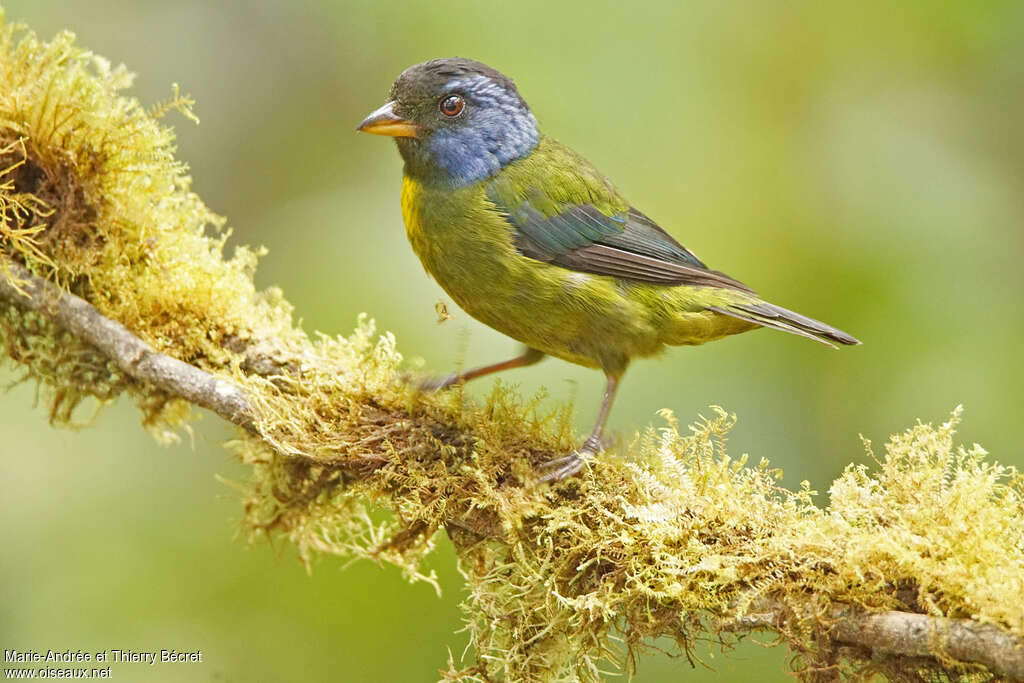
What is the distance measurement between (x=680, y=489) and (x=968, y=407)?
1744 mm

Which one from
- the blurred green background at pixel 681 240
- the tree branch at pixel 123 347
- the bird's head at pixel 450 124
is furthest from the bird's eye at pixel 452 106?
the tree branch at pixel 123 347

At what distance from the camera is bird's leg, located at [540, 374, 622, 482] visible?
2410mm

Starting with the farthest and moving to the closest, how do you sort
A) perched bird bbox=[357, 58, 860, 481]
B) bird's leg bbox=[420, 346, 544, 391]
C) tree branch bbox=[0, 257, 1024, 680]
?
bird's leg bbox=[420, 346, 544, 391] → perched bird bbox=[357, 58, 860, 481] → tree branch bbox=[0, 257, 1024, 680]

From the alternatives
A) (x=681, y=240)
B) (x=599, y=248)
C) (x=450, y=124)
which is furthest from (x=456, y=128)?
(x=681, y=240)

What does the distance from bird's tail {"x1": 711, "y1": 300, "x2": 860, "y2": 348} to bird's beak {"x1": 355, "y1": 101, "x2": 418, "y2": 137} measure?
4.00ft

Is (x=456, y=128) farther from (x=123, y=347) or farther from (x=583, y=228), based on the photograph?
(x=123, y=347)

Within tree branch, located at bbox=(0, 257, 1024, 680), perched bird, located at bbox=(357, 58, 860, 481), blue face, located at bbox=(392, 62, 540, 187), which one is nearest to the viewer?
tree branch, located at bbox=(0, 257, 1024, 680)

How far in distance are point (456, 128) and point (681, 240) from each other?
3.87ft

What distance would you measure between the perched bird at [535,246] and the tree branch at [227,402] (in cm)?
71

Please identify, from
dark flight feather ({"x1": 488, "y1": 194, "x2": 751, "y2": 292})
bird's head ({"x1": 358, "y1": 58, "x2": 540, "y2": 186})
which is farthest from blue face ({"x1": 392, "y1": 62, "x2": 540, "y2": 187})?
dark flight feather ({"x1": 488, "y1": 194, "x2": 751, "y2": 292})

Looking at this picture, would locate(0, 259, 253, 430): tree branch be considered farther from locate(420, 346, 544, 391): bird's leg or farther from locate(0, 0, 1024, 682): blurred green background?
locate(420, 346, 544, 391): bird's leg

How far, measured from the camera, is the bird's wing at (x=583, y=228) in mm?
3156

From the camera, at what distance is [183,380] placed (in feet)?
9.16

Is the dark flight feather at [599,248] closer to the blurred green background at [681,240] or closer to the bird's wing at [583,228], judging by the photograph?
the bird's wing at [583,228]
